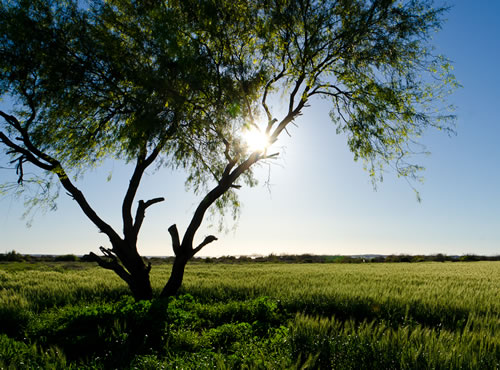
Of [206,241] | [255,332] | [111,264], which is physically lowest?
[255,332]

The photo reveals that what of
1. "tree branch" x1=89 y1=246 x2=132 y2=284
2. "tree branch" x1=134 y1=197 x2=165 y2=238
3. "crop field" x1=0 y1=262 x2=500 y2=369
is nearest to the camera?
"crop field" x1=0 y1=262 x2=500 y2=369

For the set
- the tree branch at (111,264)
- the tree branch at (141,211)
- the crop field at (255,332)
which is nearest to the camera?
the crop field at (255,332)

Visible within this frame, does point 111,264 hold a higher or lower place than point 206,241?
lower

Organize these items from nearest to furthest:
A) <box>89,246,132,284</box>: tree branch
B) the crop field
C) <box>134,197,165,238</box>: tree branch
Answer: the crop field
<box>89,246,132,284</box>: tree branch
<box>134,197,165,238</box>: tree branch

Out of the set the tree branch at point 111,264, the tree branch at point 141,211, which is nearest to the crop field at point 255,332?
the tree branch at point 111,264

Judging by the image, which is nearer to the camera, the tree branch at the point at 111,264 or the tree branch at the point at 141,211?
the tree branch at the point at 111,264

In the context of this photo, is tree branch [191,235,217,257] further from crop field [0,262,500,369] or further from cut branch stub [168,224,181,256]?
crop field [0,262,500,369]

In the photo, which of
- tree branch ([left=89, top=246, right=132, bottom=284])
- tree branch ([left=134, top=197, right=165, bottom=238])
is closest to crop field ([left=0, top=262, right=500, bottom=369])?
tree branch ([left=89, top=246, right=132, bottom=284])

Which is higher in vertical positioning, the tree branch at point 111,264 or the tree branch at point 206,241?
the tree branch at point 206,241

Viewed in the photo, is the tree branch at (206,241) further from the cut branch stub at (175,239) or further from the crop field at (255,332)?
the crop field at (255,332)

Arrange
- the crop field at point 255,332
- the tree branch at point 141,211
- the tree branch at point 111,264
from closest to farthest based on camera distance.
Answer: the crop field at point 255,332 < the tree branch at point 111,264 < the tree branch at point 141,211

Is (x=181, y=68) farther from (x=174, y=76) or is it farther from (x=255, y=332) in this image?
(x=255, y=332)

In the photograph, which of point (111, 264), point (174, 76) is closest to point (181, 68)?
point (174, 76)

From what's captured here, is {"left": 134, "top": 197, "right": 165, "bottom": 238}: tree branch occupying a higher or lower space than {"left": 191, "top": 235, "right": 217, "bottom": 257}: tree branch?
higher
